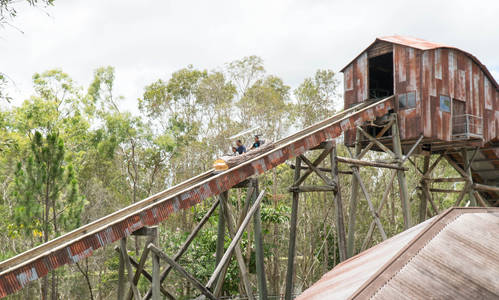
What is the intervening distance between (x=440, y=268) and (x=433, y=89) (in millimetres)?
11093

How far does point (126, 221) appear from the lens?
Result: 26.1 ft

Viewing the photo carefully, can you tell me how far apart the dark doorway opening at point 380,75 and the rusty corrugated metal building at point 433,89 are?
2023 millimetres

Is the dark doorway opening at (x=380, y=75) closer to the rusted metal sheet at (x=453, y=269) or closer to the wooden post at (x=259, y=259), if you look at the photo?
the wooden post at (x=259, y=259)

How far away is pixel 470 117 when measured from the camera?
15.2m

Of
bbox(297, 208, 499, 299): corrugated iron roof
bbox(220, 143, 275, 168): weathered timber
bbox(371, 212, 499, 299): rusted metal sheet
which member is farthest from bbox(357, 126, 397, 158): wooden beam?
bbox(371, 212, 499, 299): rusted metal sheet

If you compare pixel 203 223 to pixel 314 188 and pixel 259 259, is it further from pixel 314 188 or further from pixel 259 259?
pixel 314 188

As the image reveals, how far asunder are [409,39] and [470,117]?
3058 millimetres

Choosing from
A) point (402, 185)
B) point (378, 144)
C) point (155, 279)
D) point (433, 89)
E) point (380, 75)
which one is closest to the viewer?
point (155, 279)

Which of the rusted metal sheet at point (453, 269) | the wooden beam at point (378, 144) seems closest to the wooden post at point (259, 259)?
the wooden beam at point (378, 144)

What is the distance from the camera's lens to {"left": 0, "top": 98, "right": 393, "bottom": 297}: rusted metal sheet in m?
7.07

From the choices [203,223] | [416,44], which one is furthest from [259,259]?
[416,44]

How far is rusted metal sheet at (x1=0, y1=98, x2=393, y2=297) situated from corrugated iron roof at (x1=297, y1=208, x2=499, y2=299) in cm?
418

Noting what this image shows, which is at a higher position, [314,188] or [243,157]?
[243,157]

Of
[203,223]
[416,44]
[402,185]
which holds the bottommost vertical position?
[203,223]
